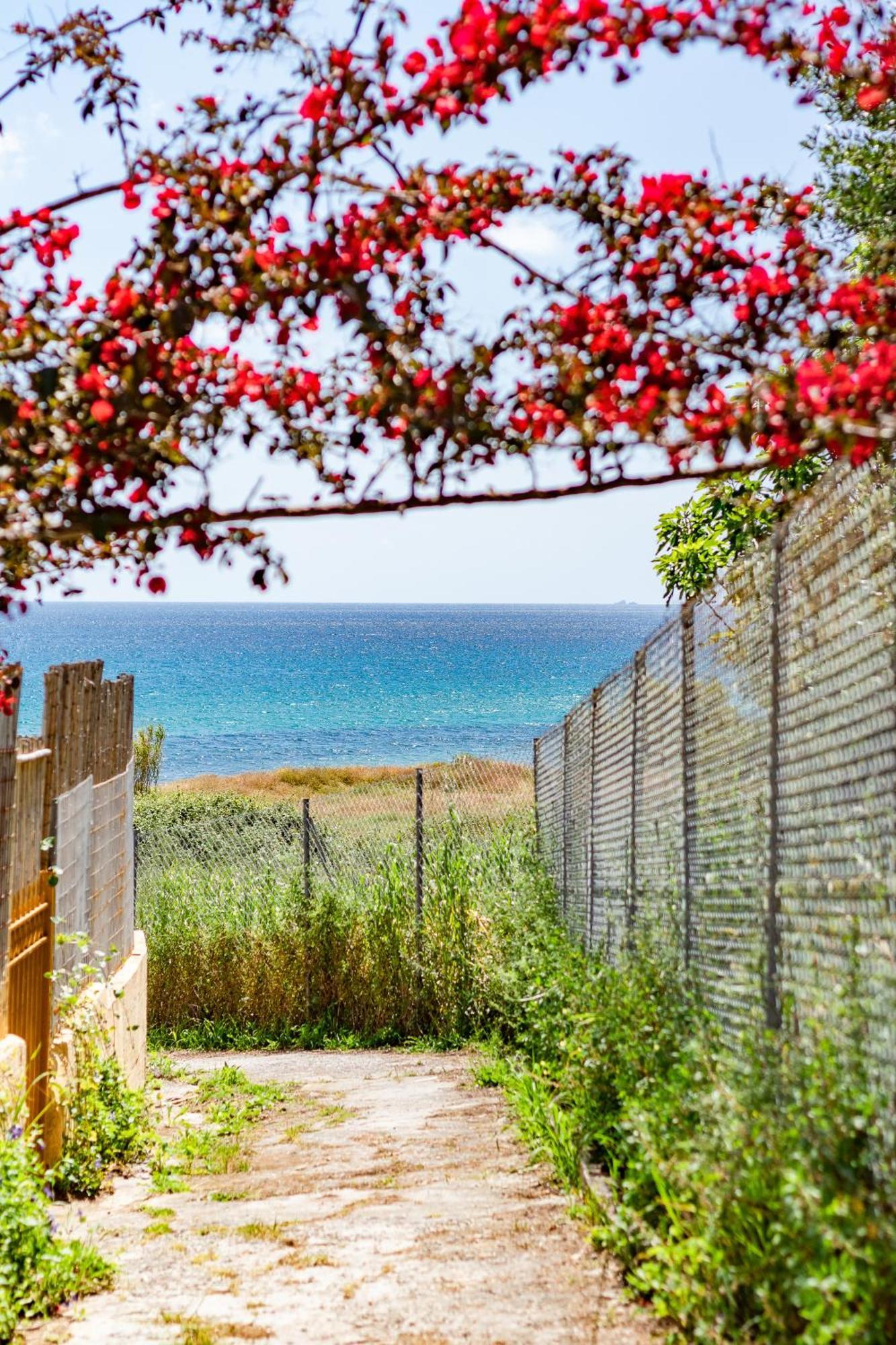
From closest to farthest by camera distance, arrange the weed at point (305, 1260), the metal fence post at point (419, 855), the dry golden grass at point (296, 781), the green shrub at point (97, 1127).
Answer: the weed at point (305, 1260) → the green shrub at point (97, 1127) → the metal fence post at point (419, 855) → the dry golden grass at point (296, 781)

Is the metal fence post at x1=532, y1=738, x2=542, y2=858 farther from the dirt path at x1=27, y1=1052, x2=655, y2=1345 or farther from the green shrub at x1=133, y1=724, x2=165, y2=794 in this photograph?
the green shrub at x1=133, y1=724, x2=165, y2=794

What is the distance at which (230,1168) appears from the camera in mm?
6770

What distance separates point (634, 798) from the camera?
611 cm

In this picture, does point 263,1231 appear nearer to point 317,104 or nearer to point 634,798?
point 634,798

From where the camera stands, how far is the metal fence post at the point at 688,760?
4785 millimetres

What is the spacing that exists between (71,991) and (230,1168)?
1.17 metres

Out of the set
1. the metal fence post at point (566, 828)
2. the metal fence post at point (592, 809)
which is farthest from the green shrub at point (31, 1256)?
the metal fence post at point (566, 828)

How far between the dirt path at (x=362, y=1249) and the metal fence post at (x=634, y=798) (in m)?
1.18

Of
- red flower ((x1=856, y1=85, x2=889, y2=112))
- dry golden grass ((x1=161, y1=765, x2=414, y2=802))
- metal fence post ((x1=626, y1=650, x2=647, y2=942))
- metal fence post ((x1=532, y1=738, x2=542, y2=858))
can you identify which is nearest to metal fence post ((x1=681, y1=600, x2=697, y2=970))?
Answer: metal fence post ((x1=626, y1=650, x2=647, y2=942))

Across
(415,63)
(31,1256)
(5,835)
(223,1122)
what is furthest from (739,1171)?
(223,1122)

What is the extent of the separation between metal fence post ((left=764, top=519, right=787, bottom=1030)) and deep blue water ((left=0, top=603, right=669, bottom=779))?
36.2 meters

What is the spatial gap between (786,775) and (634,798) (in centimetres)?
239

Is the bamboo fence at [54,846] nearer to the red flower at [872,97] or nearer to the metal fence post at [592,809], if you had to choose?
the metal fence post at [592,809]

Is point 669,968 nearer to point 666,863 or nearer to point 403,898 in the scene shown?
point 666,863
